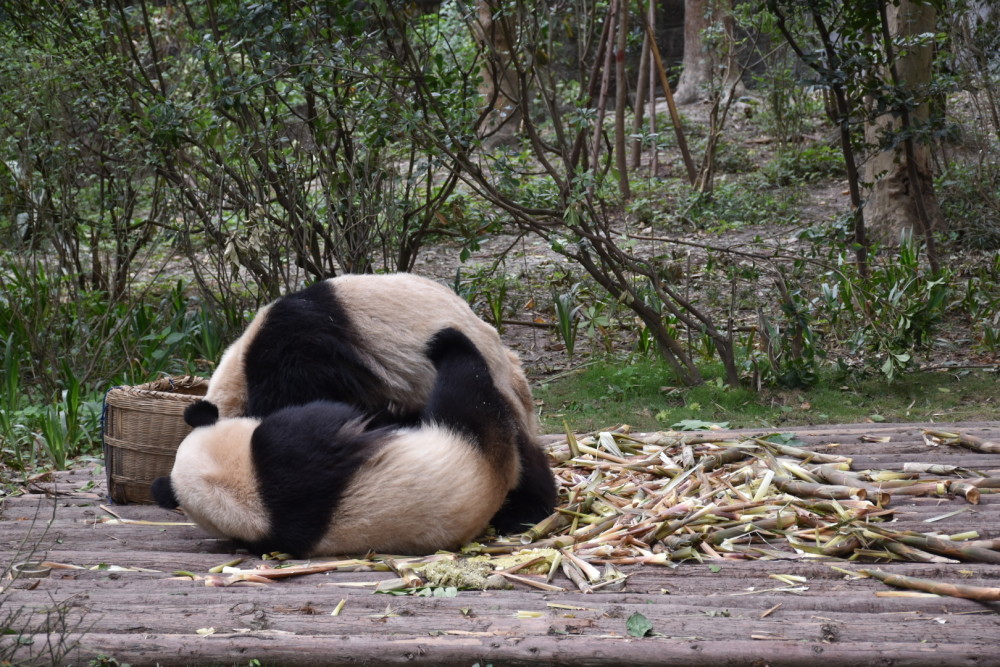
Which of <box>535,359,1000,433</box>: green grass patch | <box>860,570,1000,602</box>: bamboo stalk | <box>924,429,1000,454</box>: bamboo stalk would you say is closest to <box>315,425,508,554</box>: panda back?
<box>860,570,1000,602</box>: bamboo stalk

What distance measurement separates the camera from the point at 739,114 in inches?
644

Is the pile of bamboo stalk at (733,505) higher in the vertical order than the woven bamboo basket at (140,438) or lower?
lower

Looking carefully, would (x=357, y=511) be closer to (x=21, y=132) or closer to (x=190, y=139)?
(x=190, y=139)

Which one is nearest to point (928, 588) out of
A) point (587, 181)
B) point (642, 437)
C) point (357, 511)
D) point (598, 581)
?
point (598, 581)

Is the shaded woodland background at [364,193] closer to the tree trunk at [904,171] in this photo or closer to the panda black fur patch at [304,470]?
the tree trunk at [904,171]

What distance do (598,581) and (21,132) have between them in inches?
230

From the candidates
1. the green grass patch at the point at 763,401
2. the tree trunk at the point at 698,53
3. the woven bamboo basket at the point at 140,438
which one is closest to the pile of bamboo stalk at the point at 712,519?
the woven bamboo basket at the point at 140,438

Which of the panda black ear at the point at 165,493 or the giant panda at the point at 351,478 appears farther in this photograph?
the panda black ear at the point at 165,493

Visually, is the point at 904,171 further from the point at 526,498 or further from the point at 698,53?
the point at 698,53

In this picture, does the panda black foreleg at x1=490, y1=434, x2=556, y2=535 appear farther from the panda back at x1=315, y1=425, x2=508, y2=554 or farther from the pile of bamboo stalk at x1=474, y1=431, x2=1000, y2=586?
the panda back at x1=315, y1=425, x2=508, y2=554

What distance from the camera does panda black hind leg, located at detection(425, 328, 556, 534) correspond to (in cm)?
355

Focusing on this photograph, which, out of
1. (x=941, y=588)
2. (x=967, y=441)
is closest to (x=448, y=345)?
(x=941, y=588)

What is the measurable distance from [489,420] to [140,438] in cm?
180

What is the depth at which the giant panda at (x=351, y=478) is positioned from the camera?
133 inches
